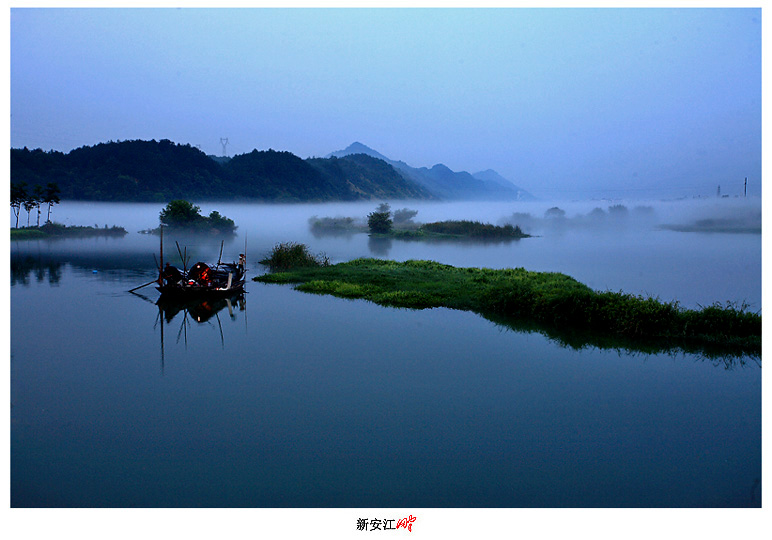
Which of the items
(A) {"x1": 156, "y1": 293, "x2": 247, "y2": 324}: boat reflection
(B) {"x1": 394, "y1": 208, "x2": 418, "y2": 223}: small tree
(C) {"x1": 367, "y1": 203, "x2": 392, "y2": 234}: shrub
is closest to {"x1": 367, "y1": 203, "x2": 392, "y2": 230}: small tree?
(C) {"x1": 367, "y1": 203, "x2": 392, "y2": 234}: shrub

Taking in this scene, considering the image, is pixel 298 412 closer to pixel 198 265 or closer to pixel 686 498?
pixel 686 498

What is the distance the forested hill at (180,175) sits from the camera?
256 feet

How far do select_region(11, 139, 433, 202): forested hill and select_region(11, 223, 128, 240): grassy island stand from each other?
18.2 meters

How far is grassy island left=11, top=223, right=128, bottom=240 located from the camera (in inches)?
1972

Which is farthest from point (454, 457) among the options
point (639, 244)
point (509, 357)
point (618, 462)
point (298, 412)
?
point (639, 244)

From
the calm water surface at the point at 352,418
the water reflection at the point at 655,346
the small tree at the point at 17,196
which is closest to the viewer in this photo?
the calm water surface at the point at 352,418

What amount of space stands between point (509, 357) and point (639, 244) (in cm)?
4694

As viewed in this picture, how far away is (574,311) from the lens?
15.1 meters

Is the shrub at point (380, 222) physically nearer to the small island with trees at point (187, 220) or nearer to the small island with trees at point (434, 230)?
the small island with trees at point (434, 230)

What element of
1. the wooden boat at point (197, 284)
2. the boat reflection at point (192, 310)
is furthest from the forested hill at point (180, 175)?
the boat reflection at point (192, 310)

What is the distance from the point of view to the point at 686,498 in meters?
6.57

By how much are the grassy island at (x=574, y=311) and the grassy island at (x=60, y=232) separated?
41.0 meters

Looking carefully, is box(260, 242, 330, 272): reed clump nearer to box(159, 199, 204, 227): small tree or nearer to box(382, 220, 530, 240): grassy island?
box(159, 199, 204, 227): small tree

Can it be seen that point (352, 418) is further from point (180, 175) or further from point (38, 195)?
point (180, 175)
